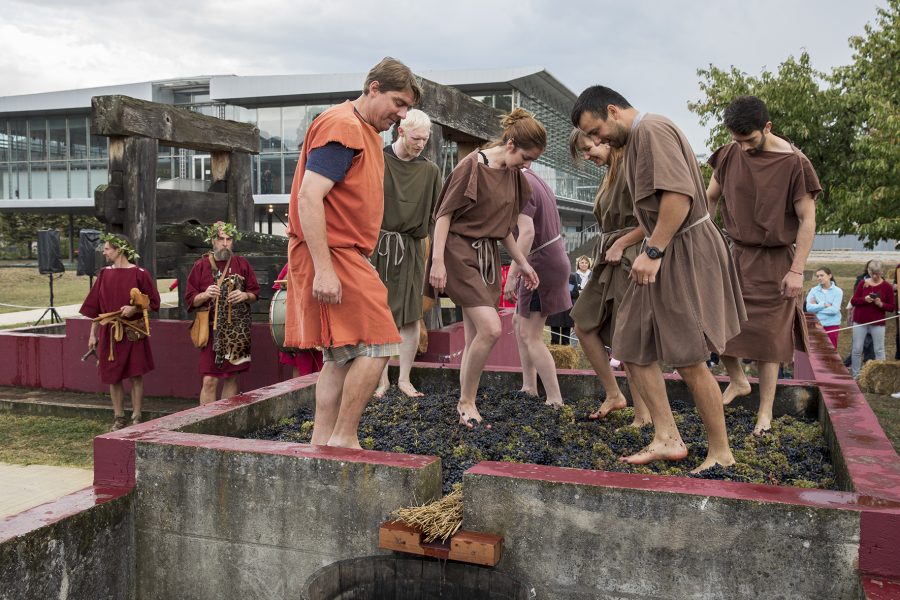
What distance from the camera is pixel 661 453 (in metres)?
3.94

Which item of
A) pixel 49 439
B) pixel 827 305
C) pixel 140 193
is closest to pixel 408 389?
pixel 49 439

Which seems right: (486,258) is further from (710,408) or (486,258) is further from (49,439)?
(49,439)

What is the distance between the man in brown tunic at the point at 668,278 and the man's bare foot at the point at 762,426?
0.87m

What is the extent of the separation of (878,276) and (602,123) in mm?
9702

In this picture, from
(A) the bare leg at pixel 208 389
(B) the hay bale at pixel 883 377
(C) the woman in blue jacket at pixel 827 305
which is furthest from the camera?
(C) the woman in blue jacket at pixel 827 305

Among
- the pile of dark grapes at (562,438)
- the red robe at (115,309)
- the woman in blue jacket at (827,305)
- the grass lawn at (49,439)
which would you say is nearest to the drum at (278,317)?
the red robe at (115,309)

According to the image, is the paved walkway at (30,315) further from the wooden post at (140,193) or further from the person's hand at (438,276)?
the person's hand at (438,276)

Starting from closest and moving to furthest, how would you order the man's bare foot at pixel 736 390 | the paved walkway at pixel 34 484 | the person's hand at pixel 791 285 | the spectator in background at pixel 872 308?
the person's hand at pixel 791 285 < the man's bare foot at pixel 736 390 < the paved walkway at pixel 34 484 < the spectator in background at pixel 872 308

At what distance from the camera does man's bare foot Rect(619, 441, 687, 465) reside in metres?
3.93

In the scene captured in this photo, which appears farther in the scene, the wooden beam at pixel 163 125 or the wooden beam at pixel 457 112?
the wooden beam at pixel 163 125

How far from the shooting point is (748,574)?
2.94 meters

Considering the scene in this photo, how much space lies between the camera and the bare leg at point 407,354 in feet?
19.3

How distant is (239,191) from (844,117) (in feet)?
60.3

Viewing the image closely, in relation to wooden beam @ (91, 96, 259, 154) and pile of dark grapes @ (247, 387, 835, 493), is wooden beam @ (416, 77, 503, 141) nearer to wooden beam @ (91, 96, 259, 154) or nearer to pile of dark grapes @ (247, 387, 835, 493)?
wooden beam @ (91, 96, 259, 154)
